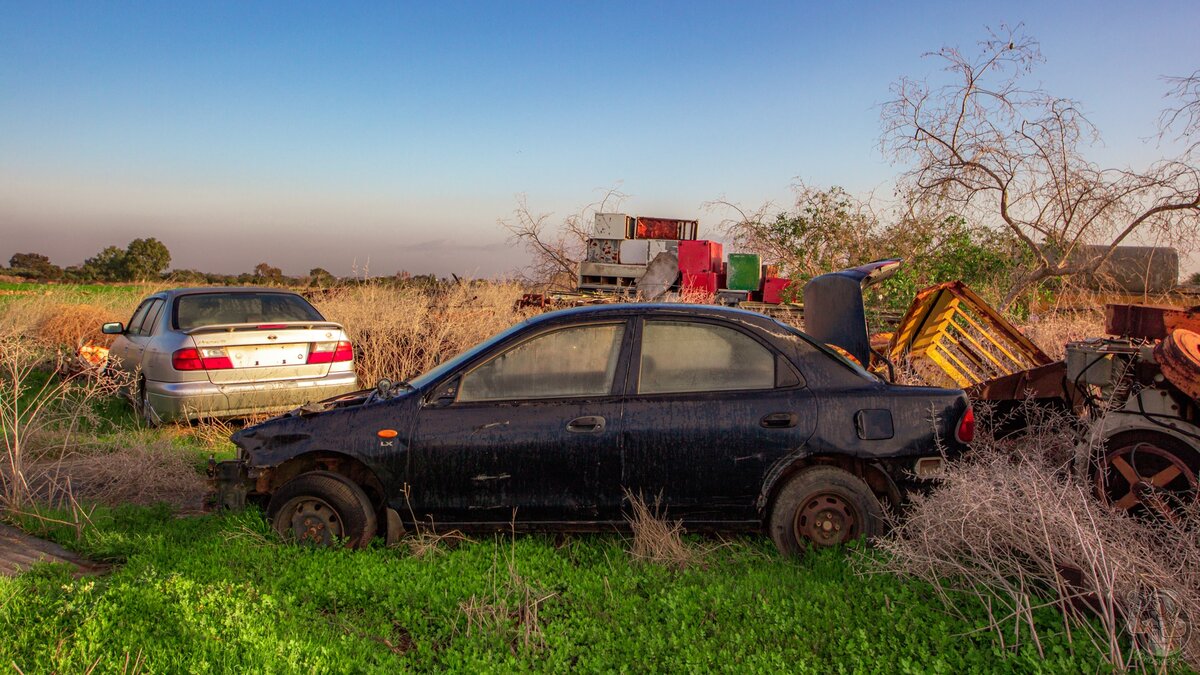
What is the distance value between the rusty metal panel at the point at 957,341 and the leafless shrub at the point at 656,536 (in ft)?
13.9

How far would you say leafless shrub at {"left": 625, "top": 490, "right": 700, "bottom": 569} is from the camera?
15.2ft

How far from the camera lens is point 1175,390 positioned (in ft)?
17.0

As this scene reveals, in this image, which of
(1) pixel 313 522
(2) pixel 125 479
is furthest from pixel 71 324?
(1) pixel 313 522

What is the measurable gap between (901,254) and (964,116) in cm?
291

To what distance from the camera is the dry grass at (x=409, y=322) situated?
464 inches

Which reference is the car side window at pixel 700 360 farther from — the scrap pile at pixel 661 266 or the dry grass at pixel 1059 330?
the scrap pile at pixel 661 266

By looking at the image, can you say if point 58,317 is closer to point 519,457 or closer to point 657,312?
point 519,457

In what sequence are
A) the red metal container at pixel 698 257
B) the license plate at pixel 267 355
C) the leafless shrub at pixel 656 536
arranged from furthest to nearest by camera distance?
1. the red metal container at pixel 698 257
2. the license plate at pixel 267 355
3. the leafless shrub at pixel 656 536

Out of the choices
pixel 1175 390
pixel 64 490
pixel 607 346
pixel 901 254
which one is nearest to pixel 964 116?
pixel 901 254

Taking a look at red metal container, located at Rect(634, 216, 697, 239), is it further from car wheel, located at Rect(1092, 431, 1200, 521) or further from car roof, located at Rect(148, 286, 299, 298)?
car wheel, located at Rect(1092, 431, 1200, 521)

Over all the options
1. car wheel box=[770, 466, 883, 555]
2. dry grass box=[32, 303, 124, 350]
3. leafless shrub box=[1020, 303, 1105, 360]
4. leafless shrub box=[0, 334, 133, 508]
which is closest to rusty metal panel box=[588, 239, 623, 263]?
dry grass box=[32, 303, 124, 350]

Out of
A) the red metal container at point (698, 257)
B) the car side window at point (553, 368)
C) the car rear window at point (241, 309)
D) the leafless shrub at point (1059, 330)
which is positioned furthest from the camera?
the red metal container at point (698, 257)

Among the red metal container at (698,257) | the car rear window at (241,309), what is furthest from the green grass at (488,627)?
the red metal container at (698,257)

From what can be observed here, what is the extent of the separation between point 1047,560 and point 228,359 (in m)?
7.62
